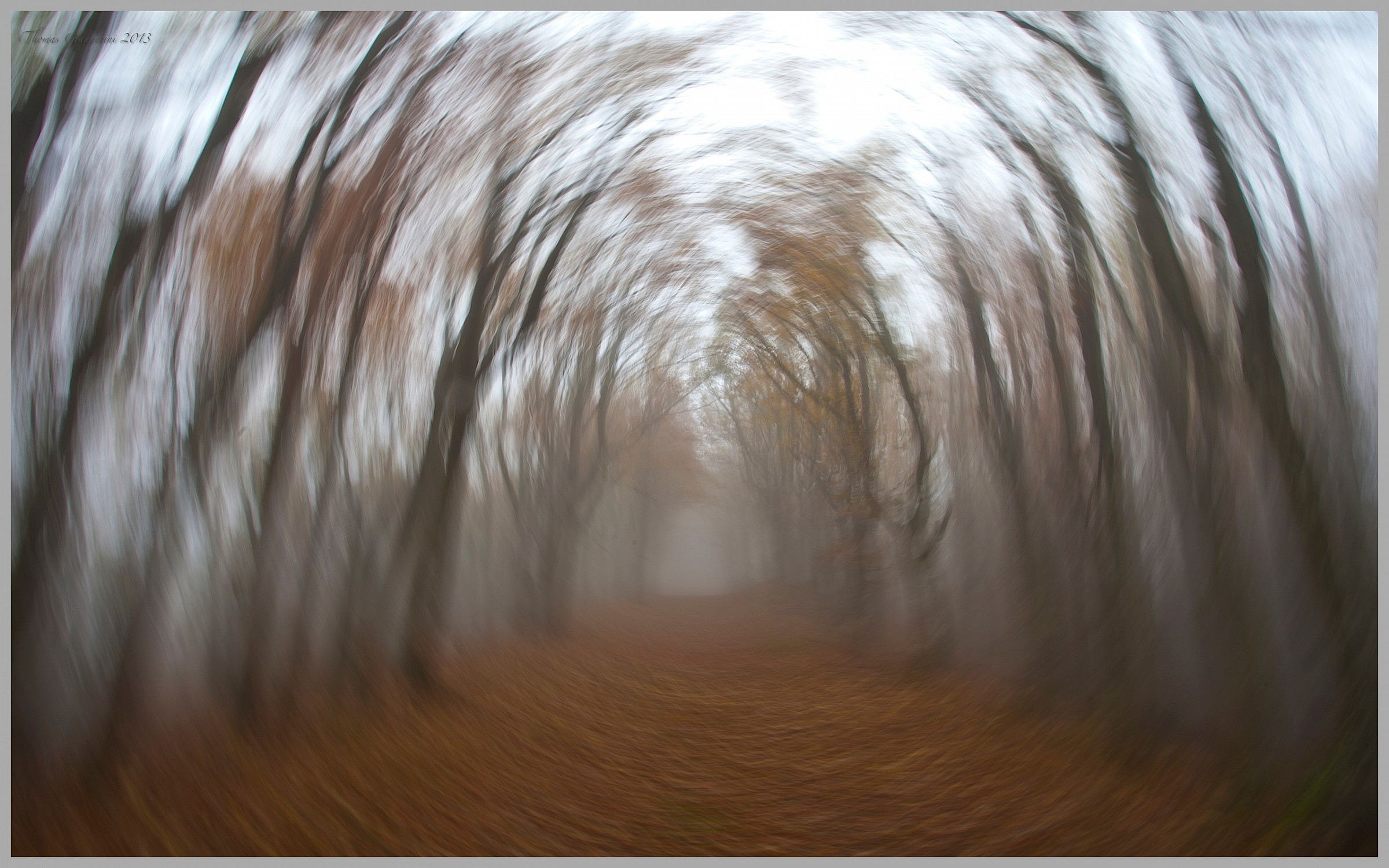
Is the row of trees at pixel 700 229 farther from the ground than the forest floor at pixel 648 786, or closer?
farther from the ground

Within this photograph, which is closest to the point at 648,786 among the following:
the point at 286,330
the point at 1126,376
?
the point at 286,330

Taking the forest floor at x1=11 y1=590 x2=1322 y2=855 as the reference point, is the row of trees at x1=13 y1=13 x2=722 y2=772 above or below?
above

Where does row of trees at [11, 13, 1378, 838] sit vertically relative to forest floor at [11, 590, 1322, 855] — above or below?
above

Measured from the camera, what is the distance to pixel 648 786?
8.67ft

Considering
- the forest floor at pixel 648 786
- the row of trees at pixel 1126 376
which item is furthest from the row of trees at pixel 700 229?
the forest floor at pixel 648 786

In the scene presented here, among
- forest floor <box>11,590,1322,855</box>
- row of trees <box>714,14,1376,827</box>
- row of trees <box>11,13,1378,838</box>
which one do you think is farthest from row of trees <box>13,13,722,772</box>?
row of trees <box>714,14,1376,827</box>

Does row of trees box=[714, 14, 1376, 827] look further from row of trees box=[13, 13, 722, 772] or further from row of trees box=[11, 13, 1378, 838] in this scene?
row of trees box=[13, 13, 722, 772]

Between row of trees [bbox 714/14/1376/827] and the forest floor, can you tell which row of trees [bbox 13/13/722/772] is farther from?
row of trees [bbox 714/14/1376/827]

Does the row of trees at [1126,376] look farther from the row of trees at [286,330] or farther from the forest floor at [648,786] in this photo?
the row of trees at [286,330]

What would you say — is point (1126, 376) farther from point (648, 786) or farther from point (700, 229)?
point (700, 229)

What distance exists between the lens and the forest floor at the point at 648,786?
204 cm

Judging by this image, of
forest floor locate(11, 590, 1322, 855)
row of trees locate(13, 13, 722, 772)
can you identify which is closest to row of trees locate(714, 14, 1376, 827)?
forest floor locate(11, 590, 1322, 855)

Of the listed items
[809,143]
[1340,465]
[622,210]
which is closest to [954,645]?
[1340,465]

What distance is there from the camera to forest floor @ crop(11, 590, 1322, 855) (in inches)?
80.1
